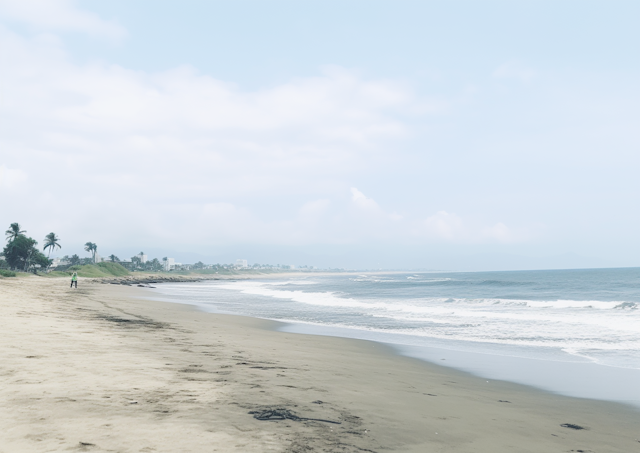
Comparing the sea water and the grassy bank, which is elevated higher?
the sea water

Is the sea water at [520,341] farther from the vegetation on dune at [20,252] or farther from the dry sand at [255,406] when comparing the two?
the vegetation on dune at [20,252]

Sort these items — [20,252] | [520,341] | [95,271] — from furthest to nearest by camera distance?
[95,271] → [20,252] → [520,341]

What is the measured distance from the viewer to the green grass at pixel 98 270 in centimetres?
9979

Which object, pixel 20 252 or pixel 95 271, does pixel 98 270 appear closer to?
pixel 95 271

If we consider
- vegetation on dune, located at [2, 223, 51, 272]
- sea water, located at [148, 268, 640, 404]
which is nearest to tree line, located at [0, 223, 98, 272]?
vegetation on dune, located at [2, 223, 51, 272]

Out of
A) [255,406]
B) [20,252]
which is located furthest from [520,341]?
[20,252]

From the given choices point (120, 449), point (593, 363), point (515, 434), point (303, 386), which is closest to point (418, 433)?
point (515, 434)

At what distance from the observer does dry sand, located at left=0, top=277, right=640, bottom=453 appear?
16.2 feet

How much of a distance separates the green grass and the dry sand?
3905 inches

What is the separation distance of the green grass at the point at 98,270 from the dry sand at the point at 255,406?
99194mm

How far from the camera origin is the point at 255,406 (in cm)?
626

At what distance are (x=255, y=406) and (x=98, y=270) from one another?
11560 cm

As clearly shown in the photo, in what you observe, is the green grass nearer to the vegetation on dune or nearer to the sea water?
the vegetation on dune

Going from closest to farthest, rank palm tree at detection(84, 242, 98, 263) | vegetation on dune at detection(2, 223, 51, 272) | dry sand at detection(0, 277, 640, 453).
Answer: dry sand at detection(0, 277, 640, 453), vegetation on dune at detection(2, 223, 51, 272), palm tree at detection(84, 242, 98, 263)
